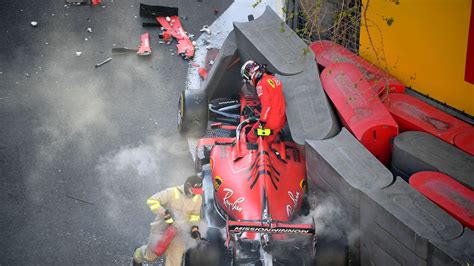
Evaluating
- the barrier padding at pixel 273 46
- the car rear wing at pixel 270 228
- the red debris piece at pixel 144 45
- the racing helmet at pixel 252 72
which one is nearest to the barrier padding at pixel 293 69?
the barrier padding at pixel 273 46

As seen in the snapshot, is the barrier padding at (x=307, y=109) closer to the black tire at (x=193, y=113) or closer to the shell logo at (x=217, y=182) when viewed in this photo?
the shell logo at (x=217, y=182)

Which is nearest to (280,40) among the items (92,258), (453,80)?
(453,80)

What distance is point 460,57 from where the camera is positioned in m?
8.49

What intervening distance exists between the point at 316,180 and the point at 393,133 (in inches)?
47.3

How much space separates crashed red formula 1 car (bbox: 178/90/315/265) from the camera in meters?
7.01

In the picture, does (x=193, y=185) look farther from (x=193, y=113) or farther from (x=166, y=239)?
(x=193, y=113)

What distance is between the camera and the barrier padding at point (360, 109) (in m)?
8.18

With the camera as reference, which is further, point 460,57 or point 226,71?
point 226,71

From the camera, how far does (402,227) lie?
640cm

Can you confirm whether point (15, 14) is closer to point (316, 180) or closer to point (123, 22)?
point (123, 22)

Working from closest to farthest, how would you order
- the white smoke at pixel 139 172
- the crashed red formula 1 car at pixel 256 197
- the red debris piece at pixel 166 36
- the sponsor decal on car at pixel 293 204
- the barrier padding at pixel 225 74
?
the crashed red formula 1 car at pixel 256 197 < the sponsor decal on car at pixel 293 204 < the white smoke at pixel 139 172 < the barrier padding at pixel 225 74 < the red debris piece at pixel 166 36

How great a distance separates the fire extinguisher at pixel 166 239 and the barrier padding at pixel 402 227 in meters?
2.30

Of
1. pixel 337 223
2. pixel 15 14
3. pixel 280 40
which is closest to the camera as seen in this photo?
pixel 337 223

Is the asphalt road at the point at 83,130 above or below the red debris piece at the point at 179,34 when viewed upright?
below
